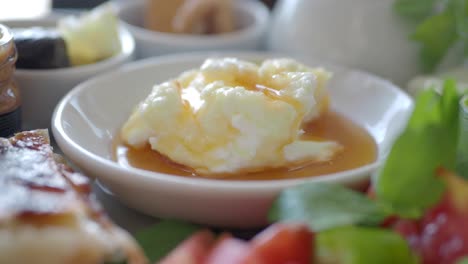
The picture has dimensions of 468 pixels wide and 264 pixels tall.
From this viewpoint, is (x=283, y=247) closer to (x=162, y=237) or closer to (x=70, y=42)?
(x=162, y=237)

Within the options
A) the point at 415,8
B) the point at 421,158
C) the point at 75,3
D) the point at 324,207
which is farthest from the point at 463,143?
the point at 75,3

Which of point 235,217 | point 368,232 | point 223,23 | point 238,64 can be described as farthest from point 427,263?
point 223,23

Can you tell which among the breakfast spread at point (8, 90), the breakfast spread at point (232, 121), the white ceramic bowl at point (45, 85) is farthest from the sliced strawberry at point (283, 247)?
the white ceramic bowl at point (45, 85)

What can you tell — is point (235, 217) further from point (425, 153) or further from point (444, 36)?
point (444, 36)

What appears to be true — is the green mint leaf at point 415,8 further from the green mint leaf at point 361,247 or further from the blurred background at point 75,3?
the blurred background at point 75,3

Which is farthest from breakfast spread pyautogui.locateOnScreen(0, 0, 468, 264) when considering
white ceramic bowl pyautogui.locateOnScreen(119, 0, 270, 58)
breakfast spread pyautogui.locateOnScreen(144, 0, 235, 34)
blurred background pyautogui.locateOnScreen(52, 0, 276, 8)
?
blurred background pyautogui.locateOnScreen(52, 0, 276, 8)
